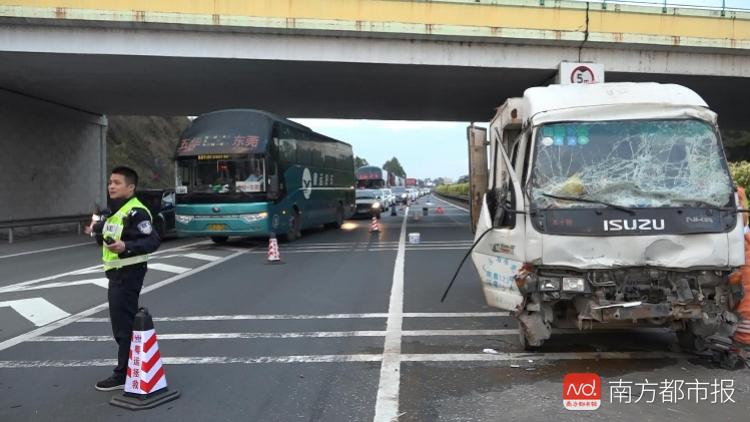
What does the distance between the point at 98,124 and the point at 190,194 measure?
14886 millimetres

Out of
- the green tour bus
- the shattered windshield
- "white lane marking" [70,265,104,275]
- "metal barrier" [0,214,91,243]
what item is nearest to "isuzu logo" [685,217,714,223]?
the shattered windshield

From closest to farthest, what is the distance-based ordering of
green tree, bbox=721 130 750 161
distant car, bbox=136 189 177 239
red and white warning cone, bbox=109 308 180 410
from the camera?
red and white warning cone, bbox=109 308 180 410 < distant car, bbox=136 189 177 239 < green tree, bbox=721 130 750 161

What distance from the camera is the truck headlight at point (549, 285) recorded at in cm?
545

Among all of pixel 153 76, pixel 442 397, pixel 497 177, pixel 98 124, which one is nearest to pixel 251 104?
pixel 153 76

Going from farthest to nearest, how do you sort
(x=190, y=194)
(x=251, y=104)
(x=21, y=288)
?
(x=251, y=104) < (x=190, y=194) < (x=21, y=288)

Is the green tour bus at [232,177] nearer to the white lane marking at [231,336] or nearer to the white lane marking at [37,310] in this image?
the white lane marking at [37,310]

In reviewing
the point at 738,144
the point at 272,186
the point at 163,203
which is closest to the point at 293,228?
the point at 272,186

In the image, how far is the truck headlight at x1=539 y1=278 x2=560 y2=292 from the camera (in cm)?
545

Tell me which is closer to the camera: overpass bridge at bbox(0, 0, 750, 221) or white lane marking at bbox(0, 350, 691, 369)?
white lane marking at bbox(0, 350, 691, 369)

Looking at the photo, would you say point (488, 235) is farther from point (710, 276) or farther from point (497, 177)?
point (710, 276)

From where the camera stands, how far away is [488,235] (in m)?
6.33

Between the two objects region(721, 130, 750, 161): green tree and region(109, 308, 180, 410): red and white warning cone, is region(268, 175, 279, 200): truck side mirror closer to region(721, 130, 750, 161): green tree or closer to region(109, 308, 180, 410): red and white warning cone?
region(109, 308, 180, 410): red and white warning cone

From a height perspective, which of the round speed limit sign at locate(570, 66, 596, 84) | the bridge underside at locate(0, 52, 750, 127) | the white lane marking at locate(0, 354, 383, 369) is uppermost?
the bridge underside at locate(0, 52, 750, 127)

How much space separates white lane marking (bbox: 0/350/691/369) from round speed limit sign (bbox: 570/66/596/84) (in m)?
15.2
